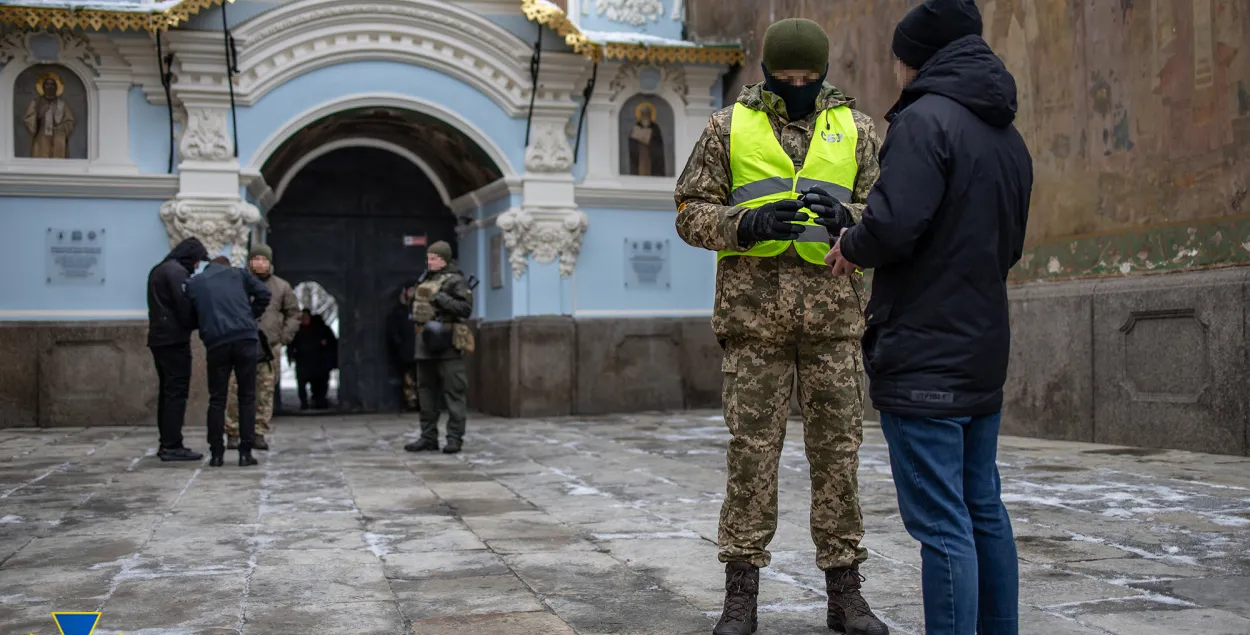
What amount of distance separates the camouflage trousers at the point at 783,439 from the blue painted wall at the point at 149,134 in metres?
11.2

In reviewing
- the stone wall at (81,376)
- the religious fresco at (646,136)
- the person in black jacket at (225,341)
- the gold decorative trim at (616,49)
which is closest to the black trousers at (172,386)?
the person in black jacket at (225,341)

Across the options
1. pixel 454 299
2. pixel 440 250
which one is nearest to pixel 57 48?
pixel 440 250

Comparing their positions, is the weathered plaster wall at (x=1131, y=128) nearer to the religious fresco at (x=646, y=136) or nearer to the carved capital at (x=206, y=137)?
the religious fresco at (x=646, y=136)

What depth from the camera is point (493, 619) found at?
4.18 meters

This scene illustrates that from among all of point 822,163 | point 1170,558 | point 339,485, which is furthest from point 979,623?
point 339,485

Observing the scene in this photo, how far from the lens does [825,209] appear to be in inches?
137

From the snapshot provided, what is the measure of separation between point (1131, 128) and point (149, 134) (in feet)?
32.4

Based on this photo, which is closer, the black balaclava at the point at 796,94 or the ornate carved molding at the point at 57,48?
the black balaclava at the point at 796,94

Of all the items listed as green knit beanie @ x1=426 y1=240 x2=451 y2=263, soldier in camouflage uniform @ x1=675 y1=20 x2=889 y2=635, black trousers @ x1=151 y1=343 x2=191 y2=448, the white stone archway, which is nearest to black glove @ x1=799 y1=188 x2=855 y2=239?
soldier in camouflage uniform @ x1=675 y1=20 x2=889 y2=635

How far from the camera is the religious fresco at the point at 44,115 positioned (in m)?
13.4

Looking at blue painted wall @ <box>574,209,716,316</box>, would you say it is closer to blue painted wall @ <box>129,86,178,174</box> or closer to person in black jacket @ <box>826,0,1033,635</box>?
blue painted wall @ <box>129,86,178,174</box>

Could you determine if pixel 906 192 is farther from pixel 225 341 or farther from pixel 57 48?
pixel 57 48

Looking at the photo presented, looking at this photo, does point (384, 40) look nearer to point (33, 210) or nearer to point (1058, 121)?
point (33, 210)

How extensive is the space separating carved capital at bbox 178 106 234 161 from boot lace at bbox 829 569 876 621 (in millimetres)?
11207
